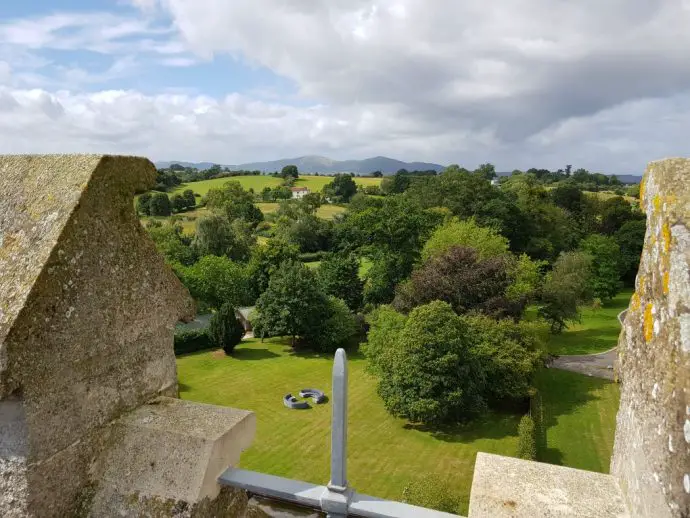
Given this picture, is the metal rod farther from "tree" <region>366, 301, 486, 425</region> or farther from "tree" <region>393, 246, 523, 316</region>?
"tree" <region>393, 246, 523, 316</region>

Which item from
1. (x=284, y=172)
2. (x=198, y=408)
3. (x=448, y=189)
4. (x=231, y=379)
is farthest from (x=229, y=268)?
(x=284, y=172)

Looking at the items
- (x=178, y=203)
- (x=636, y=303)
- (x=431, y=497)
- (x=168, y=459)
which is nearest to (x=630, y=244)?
(x=431, y=497)

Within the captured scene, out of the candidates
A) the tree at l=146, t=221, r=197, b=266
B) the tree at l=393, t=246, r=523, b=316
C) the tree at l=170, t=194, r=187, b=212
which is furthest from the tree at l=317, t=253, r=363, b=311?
the tree at l=170, t=194, r=187, b=212

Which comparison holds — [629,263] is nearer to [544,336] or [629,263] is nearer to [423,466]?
[544,336]

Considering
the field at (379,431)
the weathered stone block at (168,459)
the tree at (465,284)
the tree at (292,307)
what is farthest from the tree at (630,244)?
the weathered stone block at (168,459)

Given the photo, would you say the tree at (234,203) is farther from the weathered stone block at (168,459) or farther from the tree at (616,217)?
the weathered stone block at (168,459)

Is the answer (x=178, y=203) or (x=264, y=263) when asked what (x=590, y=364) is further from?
(x=178, y=203)
